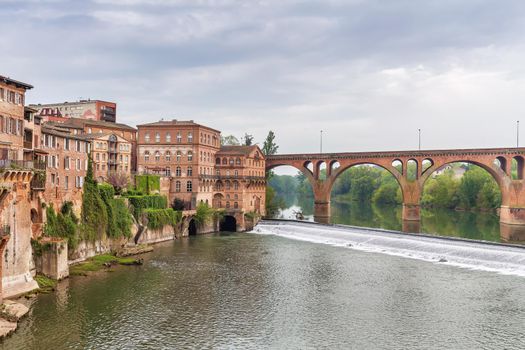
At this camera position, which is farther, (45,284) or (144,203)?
(144,203)

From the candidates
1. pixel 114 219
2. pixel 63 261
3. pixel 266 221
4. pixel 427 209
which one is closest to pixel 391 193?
pixel 427 209

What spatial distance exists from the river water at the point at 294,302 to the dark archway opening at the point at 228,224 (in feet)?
86.1

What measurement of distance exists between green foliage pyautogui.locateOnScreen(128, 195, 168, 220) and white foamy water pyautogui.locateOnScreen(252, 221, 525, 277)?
1807 cm

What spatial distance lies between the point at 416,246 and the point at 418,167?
139 ft

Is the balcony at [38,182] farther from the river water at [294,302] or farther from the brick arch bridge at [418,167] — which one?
the brick arch bridge at [418,167]

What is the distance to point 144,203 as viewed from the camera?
243ft

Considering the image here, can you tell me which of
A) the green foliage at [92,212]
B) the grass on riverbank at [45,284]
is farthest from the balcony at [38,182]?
the green foliage at [92,212]

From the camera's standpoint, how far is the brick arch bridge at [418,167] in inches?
3834

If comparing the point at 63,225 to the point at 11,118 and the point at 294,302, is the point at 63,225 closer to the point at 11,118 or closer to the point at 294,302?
the point at 11,118

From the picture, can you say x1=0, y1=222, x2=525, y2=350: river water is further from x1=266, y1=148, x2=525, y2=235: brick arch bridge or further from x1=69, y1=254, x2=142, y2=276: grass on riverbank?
x1=266, y1=148, x2=525, y2=235: brick arch bridge

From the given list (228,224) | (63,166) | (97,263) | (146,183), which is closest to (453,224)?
(228,224)

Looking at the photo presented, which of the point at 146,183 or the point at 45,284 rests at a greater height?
the point at 146,183

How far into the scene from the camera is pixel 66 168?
192 ft

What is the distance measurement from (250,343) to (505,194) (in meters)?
84.3
